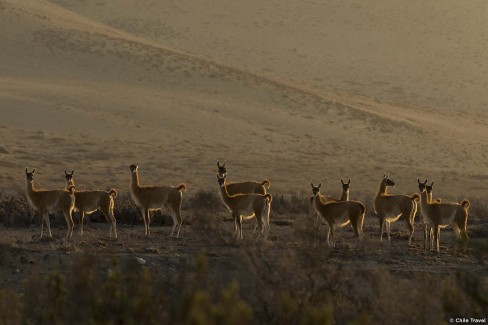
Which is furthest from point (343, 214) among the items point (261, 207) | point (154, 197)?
point (154, 197)

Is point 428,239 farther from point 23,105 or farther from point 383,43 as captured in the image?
point 383,43

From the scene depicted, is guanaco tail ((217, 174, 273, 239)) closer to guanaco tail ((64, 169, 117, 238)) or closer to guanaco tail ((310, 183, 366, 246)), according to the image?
guanaco tail ((310, 183, 366, 246))

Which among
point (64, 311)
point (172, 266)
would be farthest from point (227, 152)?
point (64, 311)

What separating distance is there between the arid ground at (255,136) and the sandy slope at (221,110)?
162 mm

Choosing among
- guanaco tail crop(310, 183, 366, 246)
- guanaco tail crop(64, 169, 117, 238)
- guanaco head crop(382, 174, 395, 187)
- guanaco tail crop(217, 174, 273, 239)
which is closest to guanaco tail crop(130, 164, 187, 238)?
guanaco tail crop(64, 169, 117, 238)

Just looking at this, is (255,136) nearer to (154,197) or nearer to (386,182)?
(386,182)

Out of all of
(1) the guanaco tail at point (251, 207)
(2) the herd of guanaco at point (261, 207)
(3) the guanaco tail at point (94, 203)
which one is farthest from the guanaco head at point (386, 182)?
(3) the guanaco tail at point (94, 203)

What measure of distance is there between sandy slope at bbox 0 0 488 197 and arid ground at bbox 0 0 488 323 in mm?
162

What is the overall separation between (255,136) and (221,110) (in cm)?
416

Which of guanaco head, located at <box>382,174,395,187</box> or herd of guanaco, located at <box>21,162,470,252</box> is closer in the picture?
herd of guanaco, located at <box>21,162,470,252</box>

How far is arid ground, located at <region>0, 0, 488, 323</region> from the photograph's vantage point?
11.7m

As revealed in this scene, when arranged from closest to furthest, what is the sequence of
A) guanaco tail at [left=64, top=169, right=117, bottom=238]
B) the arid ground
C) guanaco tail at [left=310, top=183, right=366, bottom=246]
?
the arid ground → guanaco tail at [left=310, top=183, right=366, bottom=246] → guanaco tail at [left=64, top=169, right=117, bottom=238]

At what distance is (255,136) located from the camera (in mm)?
45406

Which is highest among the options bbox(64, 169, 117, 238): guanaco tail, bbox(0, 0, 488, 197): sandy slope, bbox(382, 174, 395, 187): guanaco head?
bbox(0, 0, 488, 197): sandy slope
